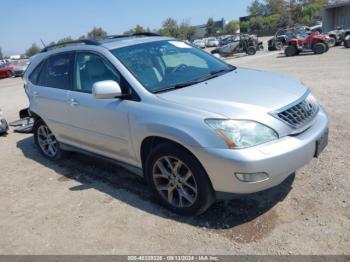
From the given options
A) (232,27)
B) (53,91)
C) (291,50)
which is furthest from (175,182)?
(232,27)

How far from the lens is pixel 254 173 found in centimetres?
300

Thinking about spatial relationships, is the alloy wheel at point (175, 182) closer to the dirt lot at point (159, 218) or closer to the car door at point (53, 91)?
the dirt lot at point (159, 218)

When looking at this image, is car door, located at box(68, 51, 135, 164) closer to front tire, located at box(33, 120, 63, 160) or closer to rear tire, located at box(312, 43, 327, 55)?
front tire, located at box(33, 120, 63, 160)

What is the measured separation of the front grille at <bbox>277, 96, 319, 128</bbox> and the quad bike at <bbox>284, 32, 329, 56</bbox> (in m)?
17.9

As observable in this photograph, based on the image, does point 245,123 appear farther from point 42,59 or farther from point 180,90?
point 42,59

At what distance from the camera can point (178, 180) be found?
11.6 feet

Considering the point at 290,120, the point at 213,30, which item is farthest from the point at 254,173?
the point at 213,30

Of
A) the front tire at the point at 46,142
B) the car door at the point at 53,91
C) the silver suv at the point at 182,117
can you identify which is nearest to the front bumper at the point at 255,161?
the silver suv at the point at 182,117

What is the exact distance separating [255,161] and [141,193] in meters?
1.72

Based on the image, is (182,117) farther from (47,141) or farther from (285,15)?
(285,15)

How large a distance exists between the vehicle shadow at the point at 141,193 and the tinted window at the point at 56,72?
4.04 feet

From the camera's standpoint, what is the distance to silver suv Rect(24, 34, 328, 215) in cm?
307

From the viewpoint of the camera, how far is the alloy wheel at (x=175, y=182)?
345cm

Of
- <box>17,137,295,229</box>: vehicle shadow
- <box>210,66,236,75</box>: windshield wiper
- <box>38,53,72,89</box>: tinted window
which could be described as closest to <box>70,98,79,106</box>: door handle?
<box>38,53,72,89</box>: tinted window
